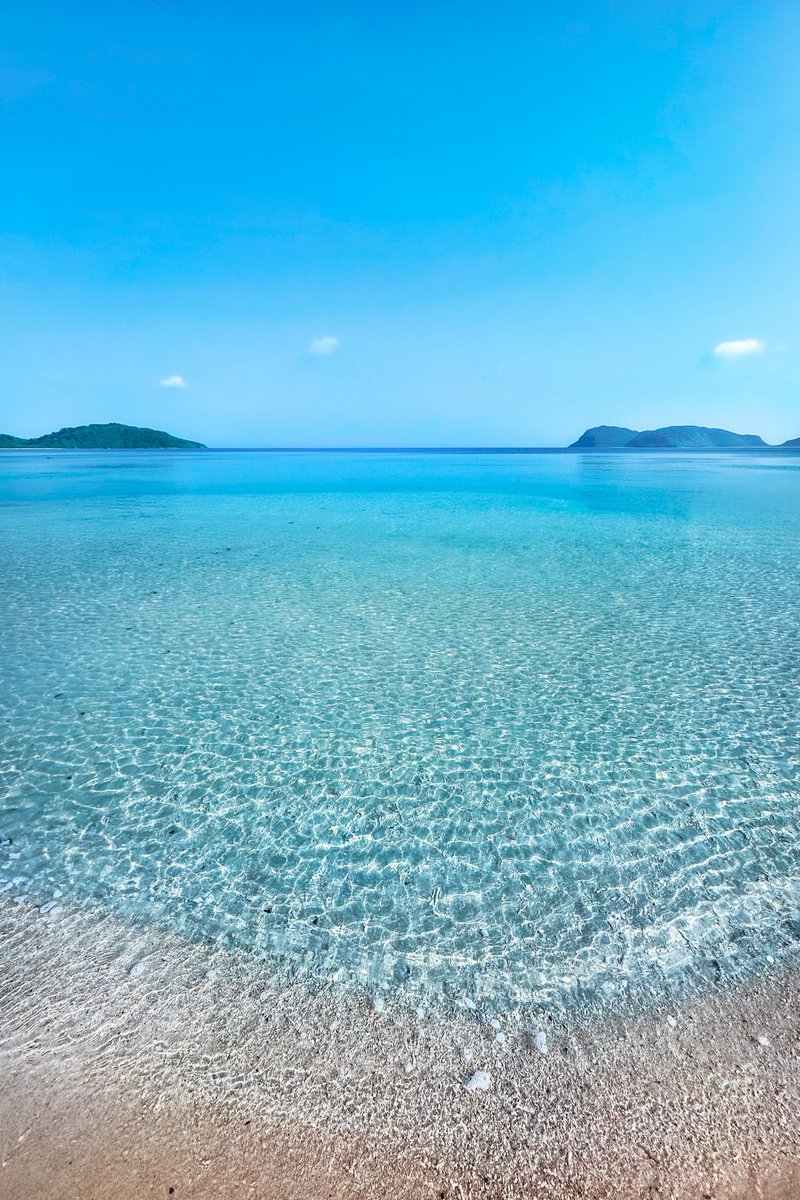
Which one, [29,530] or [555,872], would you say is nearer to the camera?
[555,872]

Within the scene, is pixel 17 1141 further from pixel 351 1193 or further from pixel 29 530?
pixel 29 530

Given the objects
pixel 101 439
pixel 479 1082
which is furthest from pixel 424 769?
pixel 101 439

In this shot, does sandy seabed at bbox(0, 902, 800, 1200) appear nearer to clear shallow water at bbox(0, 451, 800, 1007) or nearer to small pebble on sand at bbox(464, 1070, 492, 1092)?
small pebble on sand at bbox(464, 1070, 492, 1092)

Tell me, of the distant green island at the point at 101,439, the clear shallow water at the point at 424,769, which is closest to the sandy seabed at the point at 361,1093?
the clear shallow water at the point at 424,769

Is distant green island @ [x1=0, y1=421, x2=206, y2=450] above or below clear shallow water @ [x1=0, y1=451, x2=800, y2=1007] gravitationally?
above

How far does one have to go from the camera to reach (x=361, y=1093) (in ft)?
7.95

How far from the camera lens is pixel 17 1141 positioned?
7.32 ft

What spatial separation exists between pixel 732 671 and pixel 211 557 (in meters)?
10.7

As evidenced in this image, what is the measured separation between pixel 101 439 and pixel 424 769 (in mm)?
179458

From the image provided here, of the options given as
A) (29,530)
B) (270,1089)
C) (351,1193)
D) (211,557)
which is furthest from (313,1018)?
(29,530)

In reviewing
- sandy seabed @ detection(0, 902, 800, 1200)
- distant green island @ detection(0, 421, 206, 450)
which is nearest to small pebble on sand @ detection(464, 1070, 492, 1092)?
sandy seabed @ detection(0, 902, 800, 1200)

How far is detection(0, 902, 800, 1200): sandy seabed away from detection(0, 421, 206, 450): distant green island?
16643 cm

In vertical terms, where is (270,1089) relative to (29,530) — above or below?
below

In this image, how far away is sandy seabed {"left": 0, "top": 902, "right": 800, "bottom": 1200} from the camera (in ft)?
7.01
